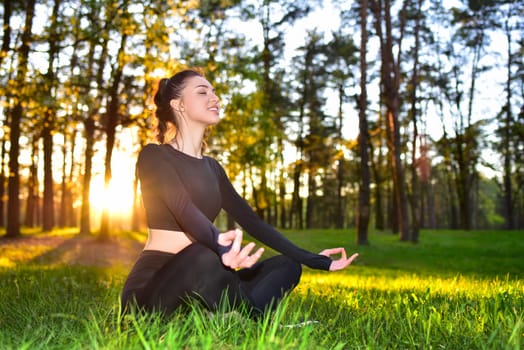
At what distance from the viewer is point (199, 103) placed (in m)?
4.01

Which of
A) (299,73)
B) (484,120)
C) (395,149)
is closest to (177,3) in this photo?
(395,149)

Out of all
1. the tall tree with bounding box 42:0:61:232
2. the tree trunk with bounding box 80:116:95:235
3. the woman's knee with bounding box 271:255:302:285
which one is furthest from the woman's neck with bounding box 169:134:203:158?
the tree trunk with bounding box 80:116:95:235

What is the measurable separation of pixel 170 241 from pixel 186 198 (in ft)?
1.36

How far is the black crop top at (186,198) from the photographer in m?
3.44

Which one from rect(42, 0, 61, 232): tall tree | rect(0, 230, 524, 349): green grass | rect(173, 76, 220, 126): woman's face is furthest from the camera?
rect(42, 0, 61, 232): tall tree

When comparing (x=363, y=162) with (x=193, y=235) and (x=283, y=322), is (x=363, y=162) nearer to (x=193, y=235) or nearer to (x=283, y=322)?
(x=283, y=322)

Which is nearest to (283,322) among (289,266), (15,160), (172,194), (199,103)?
(289,266)

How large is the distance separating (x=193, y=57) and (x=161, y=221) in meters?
15.5

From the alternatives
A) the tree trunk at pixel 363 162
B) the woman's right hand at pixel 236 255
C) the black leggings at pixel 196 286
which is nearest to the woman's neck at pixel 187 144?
the black leggings at pixel 196 286

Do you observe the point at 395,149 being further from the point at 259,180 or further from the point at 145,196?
the point at 145,196

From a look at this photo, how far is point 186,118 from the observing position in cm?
406

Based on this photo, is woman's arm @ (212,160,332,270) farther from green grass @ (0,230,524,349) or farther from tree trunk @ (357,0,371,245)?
tree trunk @ (357,0,371,245)

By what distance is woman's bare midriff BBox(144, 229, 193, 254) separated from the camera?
375 cm

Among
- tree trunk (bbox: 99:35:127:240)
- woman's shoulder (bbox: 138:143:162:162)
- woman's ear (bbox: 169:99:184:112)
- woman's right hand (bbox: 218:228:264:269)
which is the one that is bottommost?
woman's right hand (bbox: 218:228:264:269)
